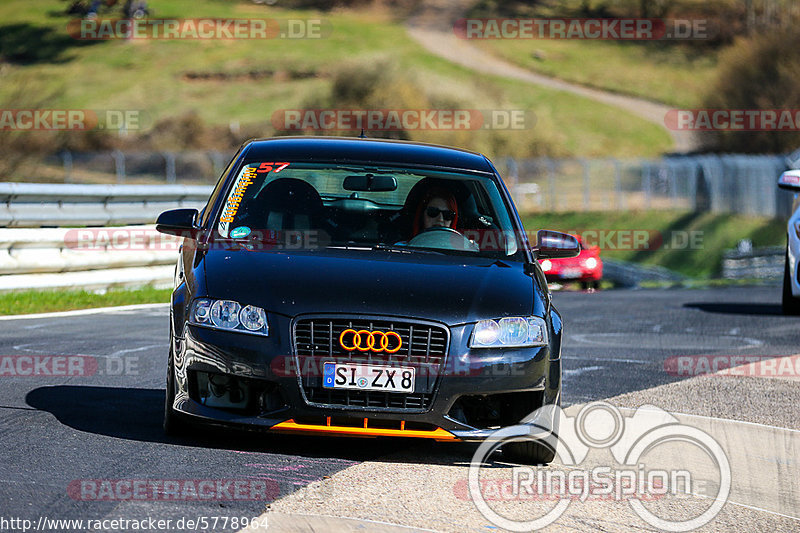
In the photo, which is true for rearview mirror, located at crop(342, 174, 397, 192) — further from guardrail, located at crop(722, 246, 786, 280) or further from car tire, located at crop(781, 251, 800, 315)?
guardrail, located at crop(722, 246, 786, 280)

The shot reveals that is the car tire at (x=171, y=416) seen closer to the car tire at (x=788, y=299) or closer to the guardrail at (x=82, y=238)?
the guardrail at (x=82, y=238)

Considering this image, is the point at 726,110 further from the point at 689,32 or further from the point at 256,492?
the point at 256,492

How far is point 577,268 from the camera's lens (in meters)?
22.7

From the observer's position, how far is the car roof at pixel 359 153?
739cm

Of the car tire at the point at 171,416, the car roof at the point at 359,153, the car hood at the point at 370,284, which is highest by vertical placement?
the car roof at the point at 359,153

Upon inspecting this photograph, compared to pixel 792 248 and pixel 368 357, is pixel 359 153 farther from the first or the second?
pixel 792 248

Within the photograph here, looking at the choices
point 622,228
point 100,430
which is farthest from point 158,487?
point 622,228

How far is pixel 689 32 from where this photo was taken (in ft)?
305

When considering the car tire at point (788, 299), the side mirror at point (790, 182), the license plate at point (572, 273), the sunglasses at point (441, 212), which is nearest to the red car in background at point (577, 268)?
the license plate at point (572, 273)

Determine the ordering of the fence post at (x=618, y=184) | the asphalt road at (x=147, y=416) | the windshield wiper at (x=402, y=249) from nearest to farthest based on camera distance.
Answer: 1. the asphalt road at (x=147, y=416)
2. the windshield wiper at (x=402, y=249)
3. the fence post at (x=618, y=184)

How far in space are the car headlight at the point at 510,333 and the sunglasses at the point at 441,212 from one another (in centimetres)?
122

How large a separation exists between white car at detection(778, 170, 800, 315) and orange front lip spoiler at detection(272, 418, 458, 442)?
7.20 metres

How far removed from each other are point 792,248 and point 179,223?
25.6 ft

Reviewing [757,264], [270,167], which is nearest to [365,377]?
[270,167]
